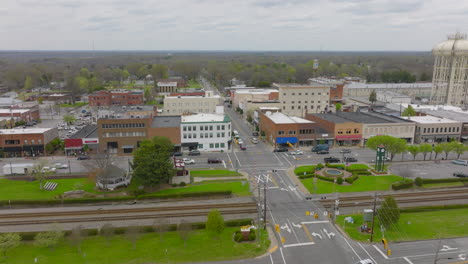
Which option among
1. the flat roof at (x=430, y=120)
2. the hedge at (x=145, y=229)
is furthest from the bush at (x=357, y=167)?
the flat roof at (x=430, y=120)

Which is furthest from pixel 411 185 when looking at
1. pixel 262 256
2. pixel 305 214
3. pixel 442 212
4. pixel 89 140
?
pixel 89 140

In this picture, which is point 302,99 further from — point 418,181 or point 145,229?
point 145,229

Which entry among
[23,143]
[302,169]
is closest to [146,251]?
[302,169]

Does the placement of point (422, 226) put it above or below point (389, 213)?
below

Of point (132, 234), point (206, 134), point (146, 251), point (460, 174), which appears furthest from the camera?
point (206, 134)

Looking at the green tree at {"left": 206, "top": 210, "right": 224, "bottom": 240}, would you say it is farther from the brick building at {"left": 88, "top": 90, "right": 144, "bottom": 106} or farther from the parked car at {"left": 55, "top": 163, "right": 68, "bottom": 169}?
the brick building at {"left": 88, "top": 90, "right": 144, "bottom": 106}
